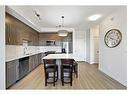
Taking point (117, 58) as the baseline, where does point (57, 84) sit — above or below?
below

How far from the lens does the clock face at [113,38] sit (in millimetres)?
4945

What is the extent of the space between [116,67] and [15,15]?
4.16 m

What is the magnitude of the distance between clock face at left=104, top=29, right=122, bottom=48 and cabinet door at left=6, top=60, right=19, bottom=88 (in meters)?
3.73

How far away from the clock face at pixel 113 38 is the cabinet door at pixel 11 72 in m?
3.73

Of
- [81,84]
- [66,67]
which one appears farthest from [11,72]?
[81,84]

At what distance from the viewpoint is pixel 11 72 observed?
440 cm

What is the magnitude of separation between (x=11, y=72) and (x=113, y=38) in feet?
12.9

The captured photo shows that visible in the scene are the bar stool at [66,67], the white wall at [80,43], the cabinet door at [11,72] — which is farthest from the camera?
the white wall at [80,43]

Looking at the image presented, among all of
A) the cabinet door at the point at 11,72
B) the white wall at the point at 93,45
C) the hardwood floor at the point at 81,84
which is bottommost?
the hardwood floor at the point at 81,84

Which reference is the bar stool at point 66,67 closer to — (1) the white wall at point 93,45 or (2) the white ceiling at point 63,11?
(2) the white ceiling at point 63,11

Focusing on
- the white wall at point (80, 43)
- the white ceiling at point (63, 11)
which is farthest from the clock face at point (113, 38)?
the white wall at point (80, 43)

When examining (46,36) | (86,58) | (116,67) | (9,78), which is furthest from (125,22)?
(86,58)

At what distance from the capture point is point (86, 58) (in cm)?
1115
